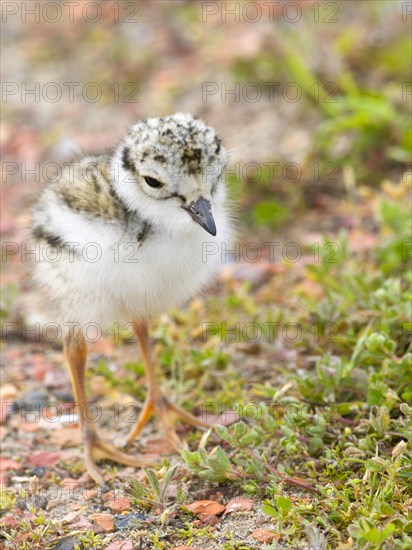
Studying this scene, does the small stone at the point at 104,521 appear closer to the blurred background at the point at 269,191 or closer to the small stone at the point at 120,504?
the small stone at the point at 120,504

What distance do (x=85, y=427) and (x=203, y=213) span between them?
101 centimetres

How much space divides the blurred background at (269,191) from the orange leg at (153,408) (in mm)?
179

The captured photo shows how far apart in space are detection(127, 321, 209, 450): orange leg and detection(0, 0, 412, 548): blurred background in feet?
0.59

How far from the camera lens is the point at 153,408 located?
3465 mm

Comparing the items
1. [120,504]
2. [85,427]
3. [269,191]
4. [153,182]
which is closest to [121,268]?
[153,182]

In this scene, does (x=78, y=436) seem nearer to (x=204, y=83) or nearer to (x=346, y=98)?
(x=346, y=98)

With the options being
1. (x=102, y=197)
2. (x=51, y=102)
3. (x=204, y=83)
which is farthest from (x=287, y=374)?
(x=51, y=102)

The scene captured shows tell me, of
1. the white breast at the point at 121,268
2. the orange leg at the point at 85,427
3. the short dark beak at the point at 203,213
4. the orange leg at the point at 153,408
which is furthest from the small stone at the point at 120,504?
the short dark beak at the point at 203,213

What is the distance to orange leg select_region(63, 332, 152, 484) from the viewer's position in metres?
3.26

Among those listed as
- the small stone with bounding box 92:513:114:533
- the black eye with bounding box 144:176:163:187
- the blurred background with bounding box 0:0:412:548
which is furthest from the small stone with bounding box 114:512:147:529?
the black eye with bounding box 144:176:163:187

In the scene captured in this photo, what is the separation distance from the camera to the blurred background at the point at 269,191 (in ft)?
10.1

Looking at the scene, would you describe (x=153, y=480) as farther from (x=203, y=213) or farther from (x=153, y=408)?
(x=203, y=213)

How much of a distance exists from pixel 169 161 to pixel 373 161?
91.9 inches

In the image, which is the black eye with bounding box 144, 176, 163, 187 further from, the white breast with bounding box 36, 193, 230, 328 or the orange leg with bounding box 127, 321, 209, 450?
the orange leg with bounding box 127, 321, 209, 450
